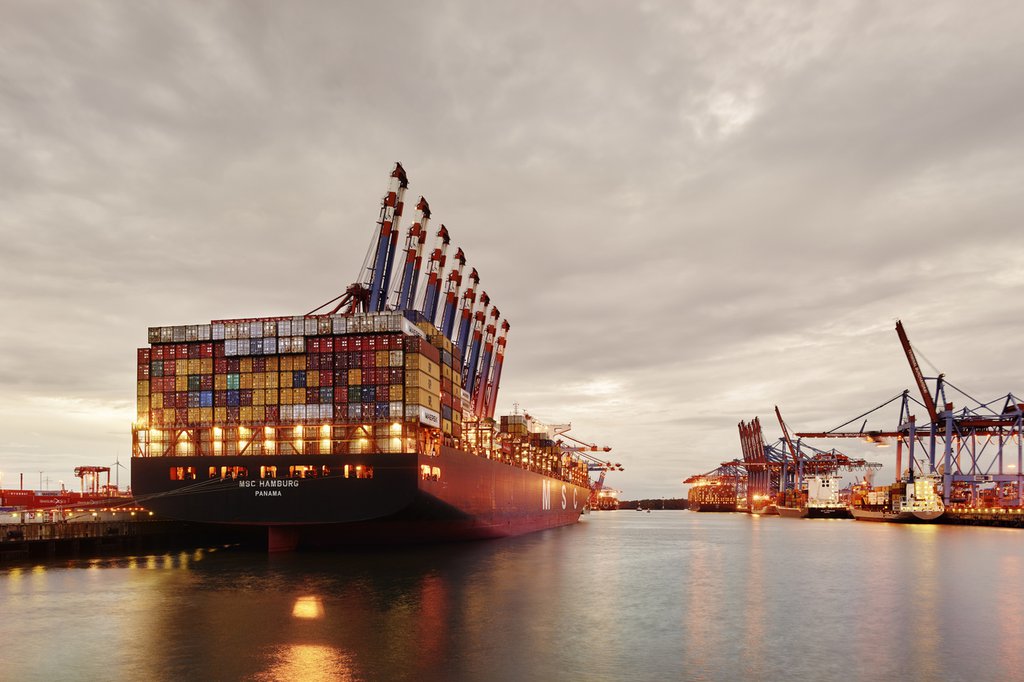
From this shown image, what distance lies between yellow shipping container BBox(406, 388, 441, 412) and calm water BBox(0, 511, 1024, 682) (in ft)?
40.6

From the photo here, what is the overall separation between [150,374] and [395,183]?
33550mm

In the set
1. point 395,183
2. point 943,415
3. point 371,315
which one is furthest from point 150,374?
point 943,415

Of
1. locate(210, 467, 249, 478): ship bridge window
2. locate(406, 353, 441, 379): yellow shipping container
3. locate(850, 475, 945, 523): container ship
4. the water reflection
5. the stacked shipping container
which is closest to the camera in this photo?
the water reflection

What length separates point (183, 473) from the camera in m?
62.2

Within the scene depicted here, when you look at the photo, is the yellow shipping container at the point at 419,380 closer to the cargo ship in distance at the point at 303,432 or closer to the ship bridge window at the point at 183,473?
the cargo ship in distance at the point at 303,432

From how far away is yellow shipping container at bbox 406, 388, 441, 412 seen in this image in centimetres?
6344

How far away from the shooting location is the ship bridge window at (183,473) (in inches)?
2445

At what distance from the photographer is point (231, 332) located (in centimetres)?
6669

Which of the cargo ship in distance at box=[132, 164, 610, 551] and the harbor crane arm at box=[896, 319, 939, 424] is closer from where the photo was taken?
the cargo ship in distance at box=[132, 164, 610, 551]

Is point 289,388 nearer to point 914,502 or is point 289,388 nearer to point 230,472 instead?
point 230,472

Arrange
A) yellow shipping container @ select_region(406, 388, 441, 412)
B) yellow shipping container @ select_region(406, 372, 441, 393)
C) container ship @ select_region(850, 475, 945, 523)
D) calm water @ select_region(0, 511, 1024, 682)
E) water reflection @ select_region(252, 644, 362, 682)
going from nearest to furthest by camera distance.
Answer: water reflection @ select_region(252, 644, 362, 682) < calm water @ select_region(0, 511, 1024, 682) < yellow shipping container @ select_region(406, 388, 441, 412) < yellow shipping container @ select_region(406, 372, 441, 393) < container ship @ select_region(850, 475, 945, 523)

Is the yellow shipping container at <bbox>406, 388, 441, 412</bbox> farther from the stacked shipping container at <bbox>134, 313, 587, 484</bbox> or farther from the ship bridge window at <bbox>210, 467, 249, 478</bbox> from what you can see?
the ship bridge window at <bbox>210, 467, 249, 478</bbox>

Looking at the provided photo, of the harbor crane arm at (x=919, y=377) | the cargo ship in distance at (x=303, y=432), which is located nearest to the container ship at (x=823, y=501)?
the harbor crane arm at (x=919, y=377)

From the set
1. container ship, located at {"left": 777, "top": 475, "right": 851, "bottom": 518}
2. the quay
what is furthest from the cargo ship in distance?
container ship, located at {"left": 777, "top": 475, "right": 851, "bottom": 518}
